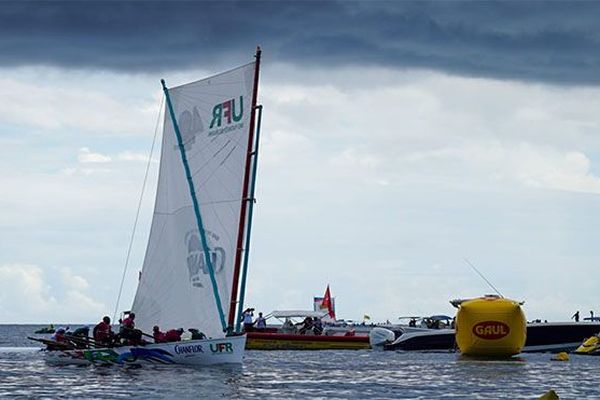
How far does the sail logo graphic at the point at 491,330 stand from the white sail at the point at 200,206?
48.9 feet

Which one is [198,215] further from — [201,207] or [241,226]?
[241,226]

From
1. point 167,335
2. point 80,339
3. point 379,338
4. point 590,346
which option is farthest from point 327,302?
point 167,335

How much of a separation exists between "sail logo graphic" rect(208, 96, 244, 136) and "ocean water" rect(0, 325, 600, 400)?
11.4 metres

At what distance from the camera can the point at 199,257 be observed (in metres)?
57.3

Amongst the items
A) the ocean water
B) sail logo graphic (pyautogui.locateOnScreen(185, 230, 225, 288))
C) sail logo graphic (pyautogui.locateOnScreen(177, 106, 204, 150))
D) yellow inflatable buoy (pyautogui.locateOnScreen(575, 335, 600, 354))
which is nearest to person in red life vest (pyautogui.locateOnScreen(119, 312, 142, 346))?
the ocean water

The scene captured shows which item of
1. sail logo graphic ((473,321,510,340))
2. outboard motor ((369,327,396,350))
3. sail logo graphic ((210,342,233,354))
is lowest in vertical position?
sail logo graphic ((210,342,233,354))

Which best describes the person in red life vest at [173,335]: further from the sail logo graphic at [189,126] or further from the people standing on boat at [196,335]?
the sail logo graphic at [189,126]

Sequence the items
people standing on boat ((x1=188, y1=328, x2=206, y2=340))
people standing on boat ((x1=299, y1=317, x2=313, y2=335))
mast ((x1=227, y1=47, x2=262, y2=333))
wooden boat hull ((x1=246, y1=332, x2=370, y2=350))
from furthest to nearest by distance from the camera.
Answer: people standing on boat ((x1=299, y1=317, x2=313, y2=335))
wooden boat hull ((x1=246, y1=332, x2=370, y2=350))
people standing on boat ((x1=188, y1=328, x2=206, y2=340))
mast ((x1=227, y1=47, x2=262, y2=333))

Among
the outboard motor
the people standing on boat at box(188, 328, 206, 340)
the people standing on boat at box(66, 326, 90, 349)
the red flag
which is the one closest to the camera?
the people standing on boat at box(188, 328, 206, 340)

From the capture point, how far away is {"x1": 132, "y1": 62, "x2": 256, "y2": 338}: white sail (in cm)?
5628

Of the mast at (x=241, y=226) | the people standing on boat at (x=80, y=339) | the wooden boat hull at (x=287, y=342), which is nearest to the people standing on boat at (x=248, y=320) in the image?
the wooden boat hull at (x=287, y=342)

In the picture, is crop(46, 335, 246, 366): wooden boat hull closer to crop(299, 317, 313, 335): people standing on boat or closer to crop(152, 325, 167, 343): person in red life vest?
crop(152, 325, 167, 343): person in red life vest

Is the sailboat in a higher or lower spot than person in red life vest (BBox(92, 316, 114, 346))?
higher

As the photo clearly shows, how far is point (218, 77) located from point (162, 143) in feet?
19.4
